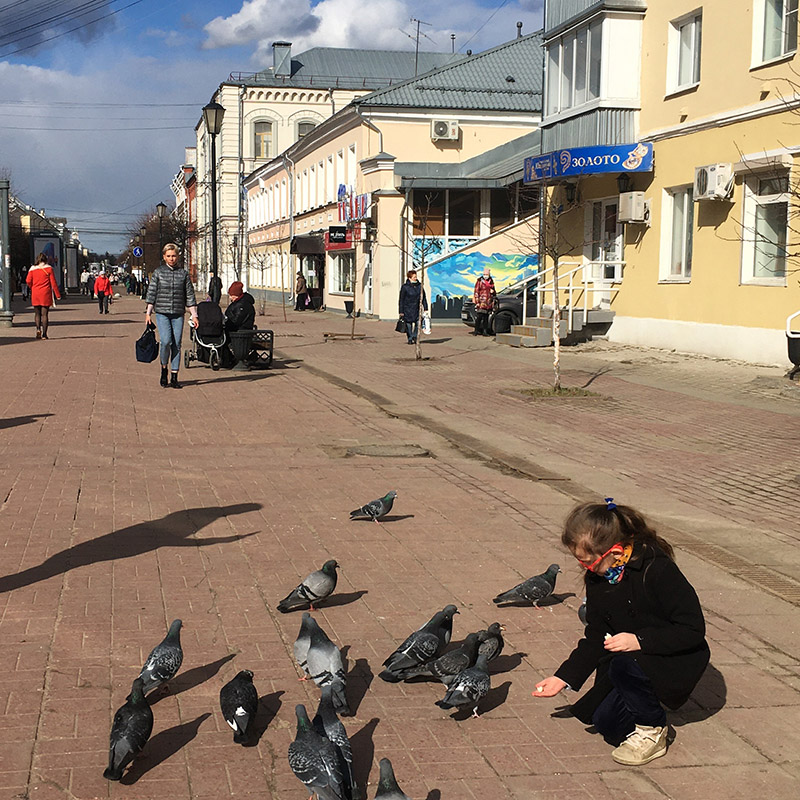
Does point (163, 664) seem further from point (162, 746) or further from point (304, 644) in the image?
point (304, 644)

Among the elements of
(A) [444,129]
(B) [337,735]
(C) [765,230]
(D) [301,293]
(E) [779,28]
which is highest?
(A) [444,129]

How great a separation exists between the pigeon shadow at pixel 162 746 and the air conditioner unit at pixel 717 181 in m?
17.3

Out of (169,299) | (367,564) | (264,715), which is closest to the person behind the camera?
(264,715)

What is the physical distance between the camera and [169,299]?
15117mm

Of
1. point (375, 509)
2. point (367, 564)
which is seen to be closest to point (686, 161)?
point (375, 509)

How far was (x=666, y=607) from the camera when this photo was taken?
13.0 ft

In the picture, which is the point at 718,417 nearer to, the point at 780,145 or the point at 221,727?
the point at 780,145

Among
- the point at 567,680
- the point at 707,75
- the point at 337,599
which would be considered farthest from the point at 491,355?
the point at 567,680

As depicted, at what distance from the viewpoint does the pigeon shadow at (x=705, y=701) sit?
4367 millimetres

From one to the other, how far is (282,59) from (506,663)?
233ft

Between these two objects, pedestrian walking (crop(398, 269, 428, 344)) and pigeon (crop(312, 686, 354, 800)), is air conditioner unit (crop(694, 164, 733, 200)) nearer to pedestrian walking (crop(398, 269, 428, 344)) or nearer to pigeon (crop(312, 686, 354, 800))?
pedestrian walking (crop(398, 269, 428, 344))

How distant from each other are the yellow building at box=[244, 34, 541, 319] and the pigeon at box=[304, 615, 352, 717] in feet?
93.4

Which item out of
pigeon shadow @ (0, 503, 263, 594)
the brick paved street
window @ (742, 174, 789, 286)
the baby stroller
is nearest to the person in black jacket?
the brick paved street

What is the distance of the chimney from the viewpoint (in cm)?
7100
